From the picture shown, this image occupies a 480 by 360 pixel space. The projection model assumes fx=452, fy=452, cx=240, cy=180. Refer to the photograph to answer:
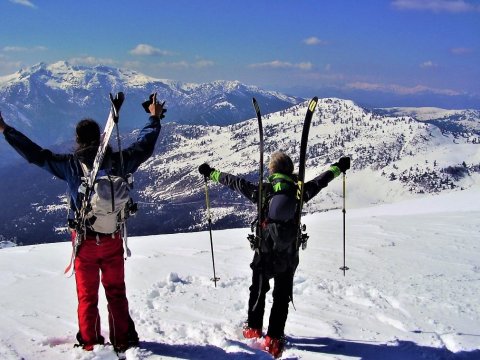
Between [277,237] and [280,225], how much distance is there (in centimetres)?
19

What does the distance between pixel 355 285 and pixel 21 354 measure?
6.66 m

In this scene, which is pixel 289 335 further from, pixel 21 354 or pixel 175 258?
pixel 175 258

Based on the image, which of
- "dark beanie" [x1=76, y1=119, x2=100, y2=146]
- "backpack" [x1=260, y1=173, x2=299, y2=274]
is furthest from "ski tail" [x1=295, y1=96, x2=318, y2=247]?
"dark beanie" [x1=76, y1=119, x2=100, y2=146]

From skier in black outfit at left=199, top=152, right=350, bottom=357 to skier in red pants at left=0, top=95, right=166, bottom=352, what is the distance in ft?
4.89

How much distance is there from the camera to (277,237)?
6.76m

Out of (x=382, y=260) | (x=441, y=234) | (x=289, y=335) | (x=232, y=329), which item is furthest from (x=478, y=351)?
(x=441, y=234)

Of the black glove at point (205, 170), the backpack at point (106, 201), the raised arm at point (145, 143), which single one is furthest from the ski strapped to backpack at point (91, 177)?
the black glove at point (205, 170)

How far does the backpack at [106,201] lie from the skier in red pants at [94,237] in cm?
10

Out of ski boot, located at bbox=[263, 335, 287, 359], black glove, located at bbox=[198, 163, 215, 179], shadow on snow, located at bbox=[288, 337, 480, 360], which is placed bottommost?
shadow on snow, located at bbox=[288, 337, 480, 360]

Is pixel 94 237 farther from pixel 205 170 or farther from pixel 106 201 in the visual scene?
pixel 205 170

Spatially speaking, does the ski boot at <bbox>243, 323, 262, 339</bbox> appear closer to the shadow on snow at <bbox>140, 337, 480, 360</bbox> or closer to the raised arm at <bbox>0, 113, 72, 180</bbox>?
the shadow on snow at <bbox>140, 337, 480, 360</bbox>

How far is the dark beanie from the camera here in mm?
6129

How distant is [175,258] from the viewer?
13195 mm

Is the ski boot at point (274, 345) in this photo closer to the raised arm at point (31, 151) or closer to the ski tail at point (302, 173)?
the ski tail at point (302, 173)
